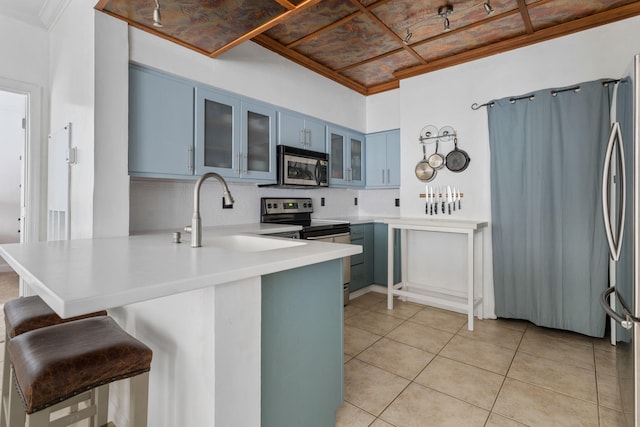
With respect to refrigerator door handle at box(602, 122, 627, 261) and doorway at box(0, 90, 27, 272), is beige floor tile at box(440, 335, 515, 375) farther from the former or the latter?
doorway at box(0, 90, 27, 272)

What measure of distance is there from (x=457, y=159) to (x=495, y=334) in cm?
171

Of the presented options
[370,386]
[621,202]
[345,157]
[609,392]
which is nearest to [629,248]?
[621,202]

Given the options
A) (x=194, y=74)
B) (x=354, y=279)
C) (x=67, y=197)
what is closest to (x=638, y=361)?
(x=354, y=279)

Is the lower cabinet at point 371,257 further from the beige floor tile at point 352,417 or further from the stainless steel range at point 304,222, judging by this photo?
the beige floor tile at point 352,417

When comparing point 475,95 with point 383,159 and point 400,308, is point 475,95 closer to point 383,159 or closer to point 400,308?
point 383,159

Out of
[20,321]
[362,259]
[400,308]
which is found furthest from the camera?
[362,259]

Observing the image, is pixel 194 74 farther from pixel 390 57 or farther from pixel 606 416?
pixel 606 416

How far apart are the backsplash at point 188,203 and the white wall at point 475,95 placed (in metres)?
1.23

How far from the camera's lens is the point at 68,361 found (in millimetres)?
977

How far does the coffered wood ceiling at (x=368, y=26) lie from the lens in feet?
6.04

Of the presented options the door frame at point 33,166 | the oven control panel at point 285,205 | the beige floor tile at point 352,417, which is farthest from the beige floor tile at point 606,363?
the door frame at point 33,166

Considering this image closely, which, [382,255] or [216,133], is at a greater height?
[216,133]

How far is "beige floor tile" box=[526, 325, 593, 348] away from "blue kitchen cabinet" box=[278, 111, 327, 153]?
2.68 meters

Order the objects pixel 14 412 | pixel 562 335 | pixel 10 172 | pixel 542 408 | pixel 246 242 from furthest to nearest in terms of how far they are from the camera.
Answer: pixel 10 172
pixel 562 335
pixel 246 242
pixel 542 408
pixel 14 412
